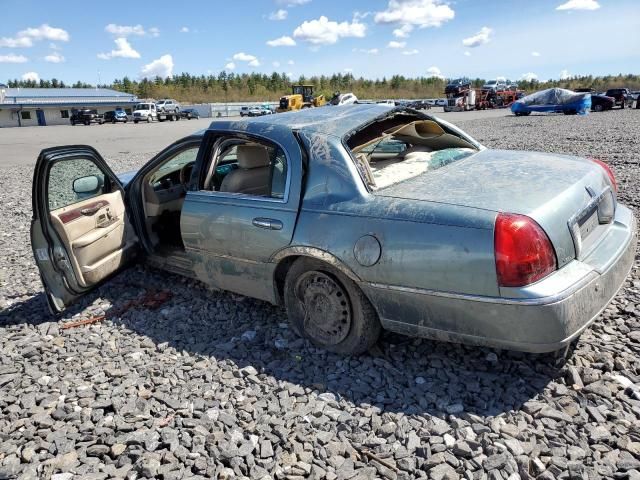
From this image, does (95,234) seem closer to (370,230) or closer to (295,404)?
(295,404)

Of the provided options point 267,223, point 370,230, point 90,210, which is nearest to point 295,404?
point 370,230

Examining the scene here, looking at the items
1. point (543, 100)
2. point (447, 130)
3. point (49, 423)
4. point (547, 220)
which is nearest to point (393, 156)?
point (447, 130)

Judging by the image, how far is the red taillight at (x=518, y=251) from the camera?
245 centimetres

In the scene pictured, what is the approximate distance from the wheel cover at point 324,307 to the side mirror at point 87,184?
2.27 meters

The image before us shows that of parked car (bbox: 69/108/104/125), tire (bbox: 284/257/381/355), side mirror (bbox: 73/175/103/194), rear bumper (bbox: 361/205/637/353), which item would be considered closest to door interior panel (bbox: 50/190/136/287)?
side mirror (bbox: 73/175/103/194)

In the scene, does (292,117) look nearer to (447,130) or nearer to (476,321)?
(447,130)

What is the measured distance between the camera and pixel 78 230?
4031 mm

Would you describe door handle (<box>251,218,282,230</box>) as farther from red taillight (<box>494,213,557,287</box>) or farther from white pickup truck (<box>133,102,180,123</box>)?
white pickup truck (<box>133,102,180,123</box>)

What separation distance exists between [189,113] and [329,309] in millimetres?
58524

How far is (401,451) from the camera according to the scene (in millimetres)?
2441

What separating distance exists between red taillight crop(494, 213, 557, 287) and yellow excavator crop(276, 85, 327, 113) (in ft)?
126

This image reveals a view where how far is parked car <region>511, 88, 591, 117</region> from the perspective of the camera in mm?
30469

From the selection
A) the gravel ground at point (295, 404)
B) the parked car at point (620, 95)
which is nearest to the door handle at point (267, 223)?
the gravel ground at point (295, 404)

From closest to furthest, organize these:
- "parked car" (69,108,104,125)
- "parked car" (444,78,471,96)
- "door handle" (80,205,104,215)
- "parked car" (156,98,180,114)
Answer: "door handle" (80,205,104,215) < "parked car" (444,78,471,96) < "parked car" (69,108,104,125) < "parked car" (156,98,180,114)
